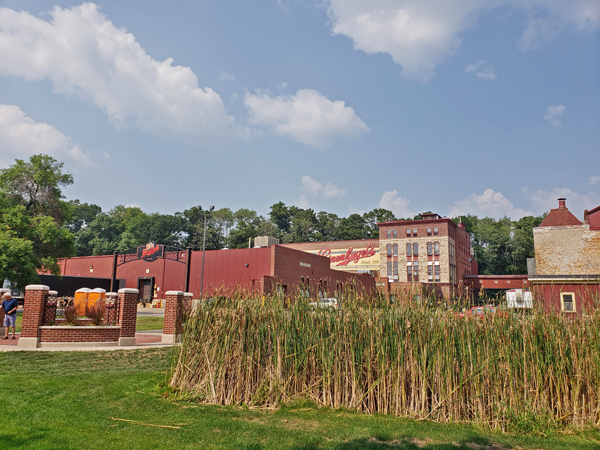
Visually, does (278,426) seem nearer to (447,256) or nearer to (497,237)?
(447,256)

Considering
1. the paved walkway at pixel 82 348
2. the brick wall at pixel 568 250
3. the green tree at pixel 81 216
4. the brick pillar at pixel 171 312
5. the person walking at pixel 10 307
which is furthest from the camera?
the green tree at pixel 81 216

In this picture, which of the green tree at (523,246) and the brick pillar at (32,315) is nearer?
the brick pillar at (32,315)

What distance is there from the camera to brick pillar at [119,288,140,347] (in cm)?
1526

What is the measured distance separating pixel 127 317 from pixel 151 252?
24.2m

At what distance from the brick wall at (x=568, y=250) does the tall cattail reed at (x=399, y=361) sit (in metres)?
30.2

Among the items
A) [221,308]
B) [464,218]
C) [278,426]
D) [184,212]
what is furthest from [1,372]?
[464,218]

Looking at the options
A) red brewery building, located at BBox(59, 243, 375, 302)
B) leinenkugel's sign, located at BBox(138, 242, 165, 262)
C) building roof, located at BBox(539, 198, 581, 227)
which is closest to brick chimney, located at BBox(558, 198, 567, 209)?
building roof, located at BBox(539, 198, 581, 227)

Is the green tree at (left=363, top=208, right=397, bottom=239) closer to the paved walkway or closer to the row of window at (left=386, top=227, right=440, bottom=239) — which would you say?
the row of window at (left=386, top=227, right=440, bottom=239)

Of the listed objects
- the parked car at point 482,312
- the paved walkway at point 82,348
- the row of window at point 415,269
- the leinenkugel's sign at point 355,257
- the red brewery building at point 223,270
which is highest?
the leinenkugel's sign at point 355,257

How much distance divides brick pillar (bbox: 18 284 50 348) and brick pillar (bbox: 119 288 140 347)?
2481 millimetres

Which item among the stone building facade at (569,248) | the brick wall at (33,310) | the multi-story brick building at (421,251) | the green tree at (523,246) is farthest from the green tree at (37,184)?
the green tree at (523,246)

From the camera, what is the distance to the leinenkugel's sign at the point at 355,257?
235 feet

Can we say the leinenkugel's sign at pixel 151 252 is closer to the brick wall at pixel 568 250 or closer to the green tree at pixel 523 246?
the brick wall at pixel 568 250

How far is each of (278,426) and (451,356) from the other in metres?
3.04
